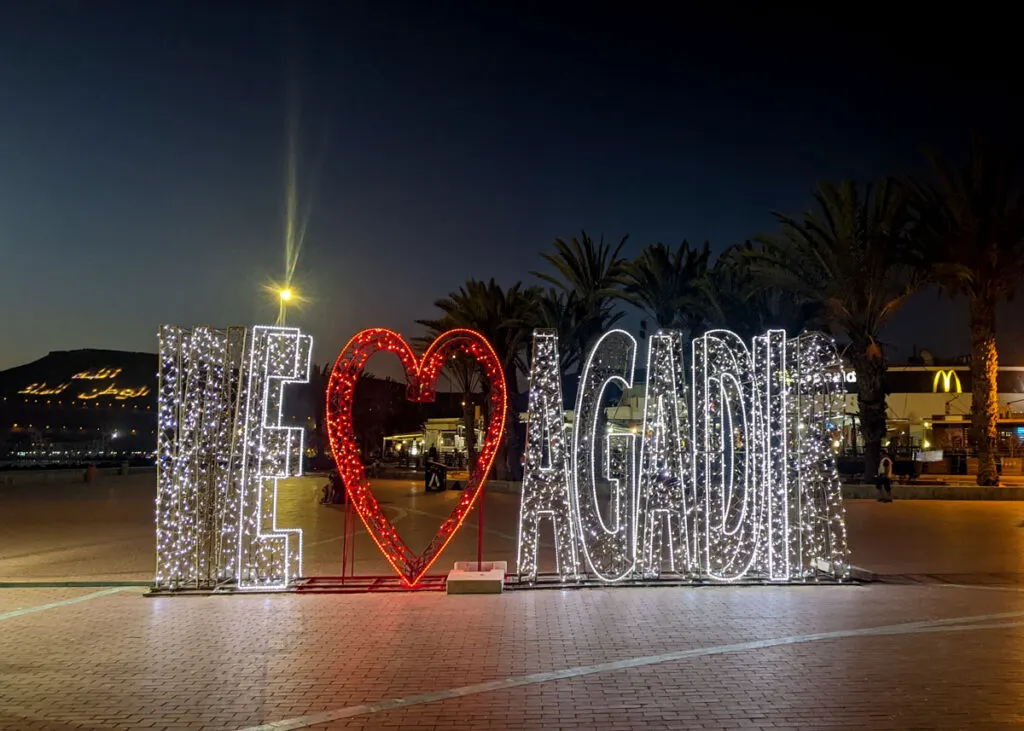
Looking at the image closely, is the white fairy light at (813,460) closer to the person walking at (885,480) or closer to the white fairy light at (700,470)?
the white fairy light at (700,470)

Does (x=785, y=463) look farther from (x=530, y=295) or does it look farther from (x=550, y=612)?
(x=530, y=295)

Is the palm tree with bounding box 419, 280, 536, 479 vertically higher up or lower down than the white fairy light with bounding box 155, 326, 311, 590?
higher up

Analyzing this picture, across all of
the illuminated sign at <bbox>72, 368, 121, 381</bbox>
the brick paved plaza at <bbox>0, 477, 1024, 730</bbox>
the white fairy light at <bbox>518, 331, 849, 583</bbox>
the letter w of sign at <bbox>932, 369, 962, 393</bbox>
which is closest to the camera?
the brick paved plaza at <bbox>0, 477, 1024, 730</bbox>

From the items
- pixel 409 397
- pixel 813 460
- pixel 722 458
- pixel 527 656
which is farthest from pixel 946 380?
pixel 527 656

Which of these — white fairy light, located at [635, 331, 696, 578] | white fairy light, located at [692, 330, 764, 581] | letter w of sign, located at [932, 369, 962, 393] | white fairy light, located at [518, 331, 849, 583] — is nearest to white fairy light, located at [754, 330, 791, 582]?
white fairy light, located at [518, 331, 849, 583]

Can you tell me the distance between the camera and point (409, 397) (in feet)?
32.8

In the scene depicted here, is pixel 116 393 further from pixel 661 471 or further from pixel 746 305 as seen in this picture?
pixel 661 471

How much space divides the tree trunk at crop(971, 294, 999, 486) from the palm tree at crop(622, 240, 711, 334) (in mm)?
8917

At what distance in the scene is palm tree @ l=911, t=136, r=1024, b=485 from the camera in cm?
2450

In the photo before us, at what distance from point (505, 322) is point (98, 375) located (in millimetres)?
133478

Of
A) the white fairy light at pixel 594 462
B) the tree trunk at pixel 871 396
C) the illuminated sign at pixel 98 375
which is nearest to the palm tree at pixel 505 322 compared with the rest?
the tree trunk at pixel 871 396

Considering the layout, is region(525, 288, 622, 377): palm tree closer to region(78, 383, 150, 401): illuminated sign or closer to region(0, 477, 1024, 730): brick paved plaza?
region(0, 477, 1024, 730): brick paved plaza

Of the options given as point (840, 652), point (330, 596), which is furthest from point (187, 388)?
point (840, 652)

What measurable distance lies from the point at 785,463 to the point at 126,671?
7952mm
